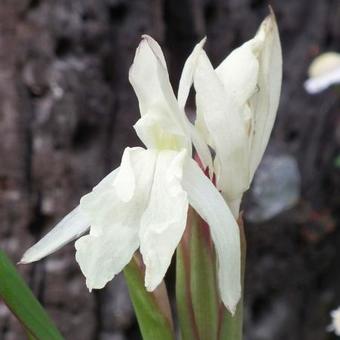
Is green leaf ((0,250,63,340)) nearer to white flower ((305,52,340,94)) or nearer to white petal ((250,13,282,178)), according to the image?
white petal ((250,13,282,178))

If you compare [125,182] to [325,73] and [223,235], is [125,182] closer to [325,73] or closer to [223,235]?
[223,235]

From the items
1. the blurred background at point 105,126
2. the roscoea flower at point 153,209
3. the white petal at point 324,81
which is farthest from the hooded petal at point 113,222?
the white petal at point 324,81

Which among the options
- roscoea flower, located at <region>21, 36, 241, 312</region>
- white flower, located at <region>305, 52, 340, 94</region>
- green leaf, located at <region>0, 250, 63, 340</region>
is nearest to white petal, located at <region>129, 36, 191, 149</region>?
roscoea flower, located at <region>21, 36, 241, 312</region>

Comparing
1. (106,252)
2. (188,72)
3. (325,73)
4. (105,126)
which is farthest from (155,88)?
(325,73)

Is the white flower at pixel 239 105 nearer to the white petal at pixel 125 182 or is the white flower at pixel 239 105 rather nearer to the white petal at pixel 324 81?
the white petal at pixel 125 182

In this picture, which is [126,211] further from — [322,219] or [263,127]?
[322,219]

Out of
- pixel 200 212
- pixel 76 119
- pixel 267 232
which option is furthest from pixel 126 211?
pixel 267 232
